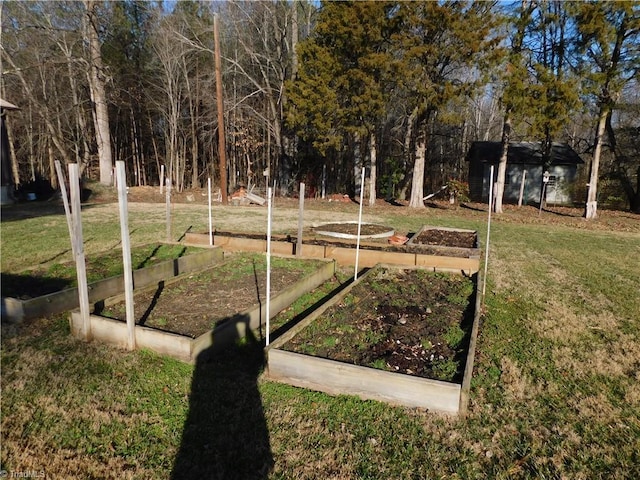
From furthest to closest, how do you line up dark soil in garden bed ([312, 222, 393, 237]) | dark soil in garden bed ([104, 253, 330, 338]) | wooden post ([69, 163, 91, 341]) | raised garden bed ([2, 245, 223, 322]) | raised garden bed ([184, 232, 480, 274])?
dark soil in garden bed ([312, 222, 393, 237]), raised garden bed ([184, 232, 480, 274]), raised garden bed ([2, 245, 223, 322]), dark soil in garden bed ([104, 253, 330, 338]), wooden post ([69, 163, 91, 341])

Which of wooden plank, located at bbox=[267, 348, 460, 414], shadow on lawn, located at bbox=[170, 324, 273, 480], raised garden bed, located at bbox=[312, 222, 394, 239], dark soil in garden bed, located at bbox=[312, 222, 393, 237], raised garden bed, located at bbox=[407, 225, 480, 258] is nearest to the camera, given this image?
shadow on lawn, located at bbox=[170, 324, 273, 480]

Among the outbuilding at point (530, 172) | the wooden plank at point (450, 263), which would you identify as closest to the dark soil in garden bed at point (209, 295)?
the wooden plank at point (450, 263)

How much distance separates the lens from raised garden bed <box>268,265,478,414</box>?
2936 mm

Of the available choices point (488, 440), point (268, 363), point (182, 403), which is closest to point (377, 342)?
point (268, 363)

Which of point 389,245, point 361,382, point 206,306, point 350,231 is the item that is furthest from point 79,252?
point 350,231

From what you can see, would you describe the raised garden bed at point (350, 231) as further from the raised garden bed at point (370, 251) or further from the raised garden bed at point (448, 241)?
the raised garden bed at point (448, 241)

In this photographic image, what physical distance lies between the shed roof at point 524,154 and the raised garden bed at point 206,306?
22212 millimetres

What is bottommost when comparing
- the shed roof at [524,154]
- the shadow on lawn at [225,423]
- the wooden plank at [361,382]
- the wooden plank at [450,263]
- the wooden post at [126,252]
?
the shadow on lawn at [225,423]

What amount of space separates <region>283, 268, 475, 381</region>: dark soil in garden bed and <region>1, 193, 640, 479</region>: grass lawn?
11.3 inches

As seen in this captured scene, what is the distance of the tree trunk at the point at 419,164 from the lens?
15509mm

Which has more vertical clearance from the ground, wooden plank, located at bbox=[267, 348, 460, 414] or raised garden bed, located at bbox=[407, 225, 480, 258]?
raised garden bed, located at bbox=[407, 225, 480, 258]

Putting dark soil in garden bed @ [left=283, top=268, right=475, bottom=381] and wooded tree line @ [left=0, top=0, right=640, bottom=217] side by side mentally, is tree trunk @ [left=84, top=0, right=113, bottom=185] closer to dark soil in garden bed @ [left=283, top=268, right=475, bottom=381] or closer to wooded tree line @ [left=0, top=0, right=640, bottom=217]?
wooded tree line @ [left=0, top=0, right=640, bottom=217]

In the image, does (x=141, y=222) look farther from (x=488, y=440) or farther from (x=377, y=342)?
(x=488, y=440)

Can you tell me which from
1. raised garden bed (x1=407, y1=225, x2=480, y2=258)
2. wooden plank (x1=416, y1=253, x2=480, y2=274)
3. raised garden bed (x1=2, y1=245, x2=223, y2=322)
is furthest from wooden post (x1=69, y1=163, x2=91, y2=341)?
raised garden bed (x1=407, y1=225, x2=480, y2=258)
